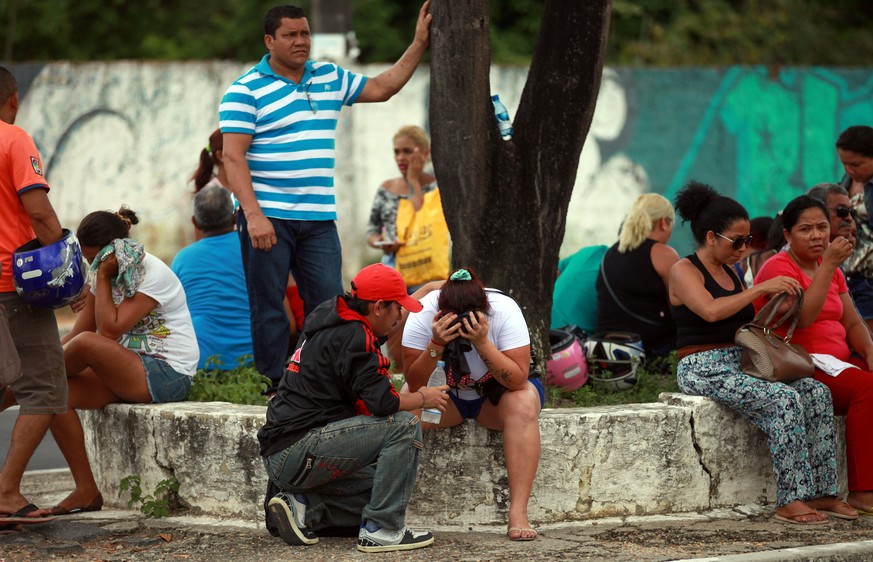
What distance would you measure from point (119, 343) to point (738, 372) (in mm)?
3066

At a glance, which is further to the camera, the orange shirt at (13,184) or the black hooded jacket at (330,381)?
the orange shirt at (13,184)

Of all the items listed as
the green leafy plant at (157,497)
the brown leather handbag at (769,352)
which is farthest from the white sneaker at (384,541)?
the brown leather handbag at (769,352)

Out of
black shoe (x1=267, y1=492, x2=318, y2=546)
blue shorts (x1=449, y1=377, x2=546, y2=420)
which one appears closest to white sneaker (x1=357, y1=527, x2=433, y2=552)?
black shoe (x1=267, y1=492, x2=318, y2=546)

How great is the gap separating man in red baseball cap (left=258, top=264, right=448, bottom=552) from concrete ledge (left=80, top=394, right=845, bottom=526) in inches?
15.2

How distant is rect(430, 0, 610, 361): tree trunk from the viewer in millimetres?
6215

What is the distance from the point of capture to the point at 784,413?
561 cm

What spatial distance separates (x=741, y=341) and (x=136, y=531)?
9.81 feet

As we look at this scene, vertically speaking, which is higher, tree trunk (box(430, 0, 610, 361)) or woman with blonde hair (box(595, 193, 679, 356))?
tree trunk (box(430, 0, 610, 361))

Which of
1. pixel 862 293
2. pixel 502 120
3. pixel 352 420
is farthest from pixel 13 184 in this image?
pixel 862 293

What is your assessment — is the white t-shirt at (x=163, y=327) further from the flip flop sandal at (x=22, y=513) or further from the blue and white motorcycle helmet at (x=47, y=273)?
the flip flop sandal at (x=22, y=513)

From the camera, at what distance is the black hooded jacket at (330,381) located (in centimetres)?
492

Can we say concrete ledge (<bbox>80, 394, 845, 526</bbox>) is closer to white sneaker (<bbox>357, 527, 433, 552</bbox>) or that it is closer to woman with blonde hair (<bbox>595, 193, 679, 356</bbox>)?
white sneaker (<bbox>357, 527, 433, 552</bbox>)

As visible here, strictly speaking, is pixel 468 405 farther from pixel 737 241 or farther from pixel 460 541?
pixel 737 241

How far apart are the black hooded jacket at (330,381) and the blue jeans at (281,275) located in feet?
3.27
